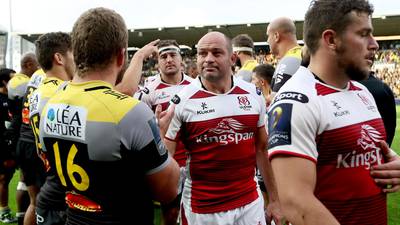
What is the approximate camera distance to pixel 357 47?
6.66ft

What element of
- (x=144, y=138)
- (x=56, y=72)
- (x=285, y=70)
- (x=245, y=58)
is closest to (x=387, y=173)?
(x=144, y=138)

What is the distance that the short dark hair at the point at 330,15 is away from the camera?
79.1 inches

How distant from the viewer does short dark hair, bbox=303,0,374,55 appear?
2010 mm

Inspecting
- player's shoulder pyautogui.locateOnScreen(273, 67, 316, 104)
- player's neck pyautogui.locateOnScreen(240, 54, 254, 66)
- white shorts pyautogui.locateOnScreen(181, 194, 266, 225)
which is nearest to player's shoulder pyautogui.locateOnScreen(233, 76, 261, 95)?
white shorts pyautogui.locateOnScreen(181, 194, 266, 225)

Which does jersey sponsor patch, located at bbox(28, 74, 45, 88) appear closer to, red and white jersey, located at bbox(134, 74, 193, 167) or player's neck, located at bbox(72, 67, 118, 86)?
red and white jersey, located at bbox(134, 74, 193, 167)

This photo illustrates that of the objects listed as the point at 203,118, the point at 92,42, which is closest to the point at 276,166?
the point at 92,42

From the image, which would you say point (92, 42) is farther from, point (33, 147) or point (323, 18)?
point (33, 147)

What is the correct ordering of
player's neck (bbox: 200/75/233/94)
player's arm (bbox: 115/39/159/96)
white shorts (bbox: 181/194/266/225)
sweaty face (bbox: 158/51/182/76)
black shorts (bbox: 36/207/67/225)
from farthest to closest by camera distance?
sweaty face (bbox: 158/51/182/76) → player's neck (bbox: 200/75/233/94) → white shorts (bbox: 181/194/266/225) → black shorts (bbox: 36/207/67/225) → player's arm (bbox: 115/39/159/96)

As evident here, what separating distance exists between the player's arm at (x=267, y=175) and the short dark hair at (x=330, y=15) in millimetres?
1902

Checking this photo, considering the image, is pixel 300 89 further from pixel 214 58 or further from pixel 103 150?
pixel 214 58

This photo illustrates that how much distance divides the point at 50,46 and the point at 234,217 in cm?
230

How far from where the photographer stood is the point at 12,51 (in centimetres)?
2681

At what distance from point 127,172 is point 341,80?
4.00 ft

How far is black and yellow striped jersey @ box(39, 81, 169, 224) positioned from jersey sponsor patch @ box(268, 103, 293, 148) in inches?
22.8
